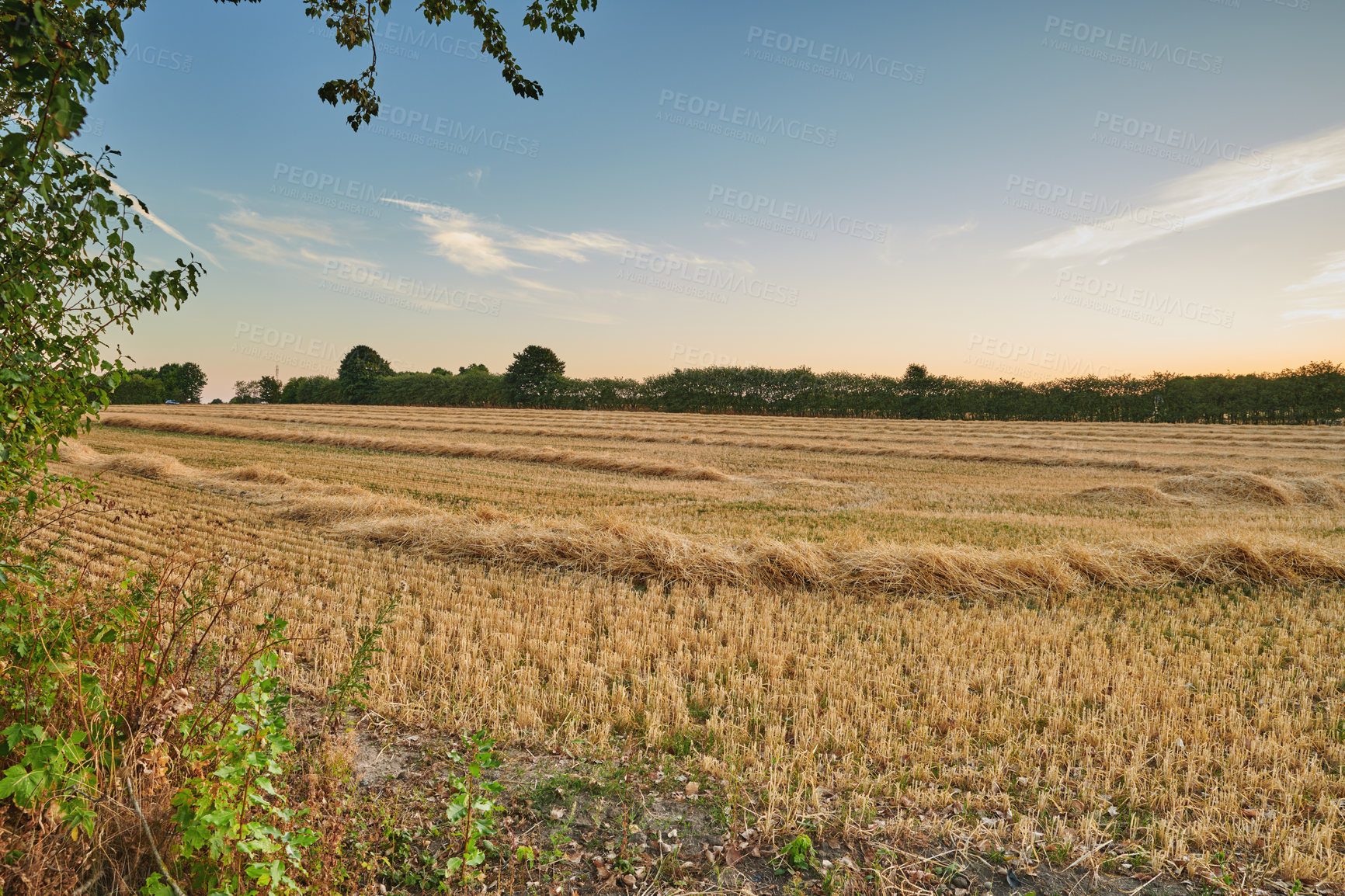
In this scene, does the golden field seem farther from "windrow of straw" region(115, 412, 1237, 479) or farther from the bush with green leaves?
"windrow of straw" region(115, 412, 1237, 479)

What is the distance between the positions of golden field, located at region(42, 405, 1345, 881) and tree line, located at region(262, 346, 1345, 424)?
45712mm

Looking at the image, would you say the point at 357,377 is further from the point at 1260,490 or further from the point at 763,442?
the point at 1260,490

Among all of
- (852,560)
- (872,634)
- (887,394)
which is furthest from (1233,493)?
(887,394)

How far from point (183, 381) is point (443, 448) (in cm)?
9849

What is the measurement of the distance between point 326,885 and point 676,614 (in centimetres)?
448

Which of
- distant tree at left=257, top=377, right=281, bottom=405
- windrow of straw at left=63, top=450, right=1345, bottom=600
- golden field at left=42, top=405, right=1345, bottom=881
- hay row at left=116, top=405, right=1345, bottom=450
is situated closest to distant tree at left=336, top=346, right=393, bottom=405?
distant tree at left=257, top=377, right=281, bottom=405

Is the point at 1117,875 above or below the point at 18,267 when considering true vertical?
below

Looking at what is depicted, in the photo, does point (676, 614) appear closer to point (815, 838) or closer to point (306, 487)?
point (815, 838)

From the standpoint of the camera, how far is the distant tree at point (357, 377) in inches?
3602

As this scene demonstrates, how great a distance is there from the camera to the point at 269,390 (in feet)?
313

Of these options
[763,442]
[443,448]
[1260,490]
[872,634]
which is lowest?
[872,634]

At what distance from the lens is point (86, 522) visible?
10062 mm

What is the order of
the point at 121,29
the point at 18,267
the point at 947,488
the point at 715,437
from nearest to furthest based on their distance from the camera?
the point at 121,29
the point at 18,267
the point at 947,488
the point at 715,437

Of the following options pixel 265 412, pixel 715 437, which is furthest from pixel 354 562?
pixel 265 412
